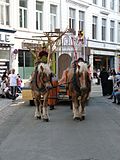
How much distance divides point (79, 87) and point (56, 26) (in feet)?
76.3

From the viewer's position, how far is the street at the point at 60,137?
26.7 ft

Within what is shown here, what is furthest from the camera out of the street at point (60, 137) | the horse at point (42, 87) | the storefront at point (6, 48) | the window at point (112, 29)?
the window at point (112, 29)

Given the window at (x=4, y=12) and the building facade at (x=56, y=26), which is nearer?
the window at (x=4, y=12)

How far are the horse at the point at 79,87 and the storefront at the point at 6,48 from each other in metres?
16.9

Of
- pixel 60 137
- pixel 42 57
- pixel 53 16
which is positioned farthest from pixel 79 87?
pixel 53 16

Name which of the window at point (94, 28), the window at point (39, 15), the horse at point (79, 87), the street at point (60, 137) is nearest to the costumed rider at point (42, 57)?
the horse at point (79, 87)

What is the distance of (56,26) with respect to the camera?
118ft

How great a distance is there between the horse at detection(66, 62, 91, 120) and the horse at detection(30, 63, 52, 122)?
76 cm

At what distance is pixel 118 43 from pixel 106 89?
2462 centimetres

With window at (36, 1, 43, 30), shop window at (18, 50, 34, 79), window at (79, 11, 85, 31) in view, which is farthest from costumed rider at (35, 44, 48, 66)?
window at (79, 11, 85, 31)

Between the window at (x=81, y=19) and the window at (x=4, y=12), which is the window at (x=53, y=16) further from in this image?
the window at (x=4, y=12)

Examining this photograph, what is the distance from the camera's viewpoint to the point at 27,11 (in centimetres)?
3228

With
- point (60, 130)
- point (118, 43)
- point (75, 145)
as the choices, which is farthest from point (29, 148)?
point (118, 43)

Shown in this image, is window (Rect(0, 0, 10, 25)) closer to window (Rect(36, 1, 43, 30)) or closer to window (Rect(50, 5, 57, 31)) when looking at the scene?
window (Rect(36, 1, 43, 30))
